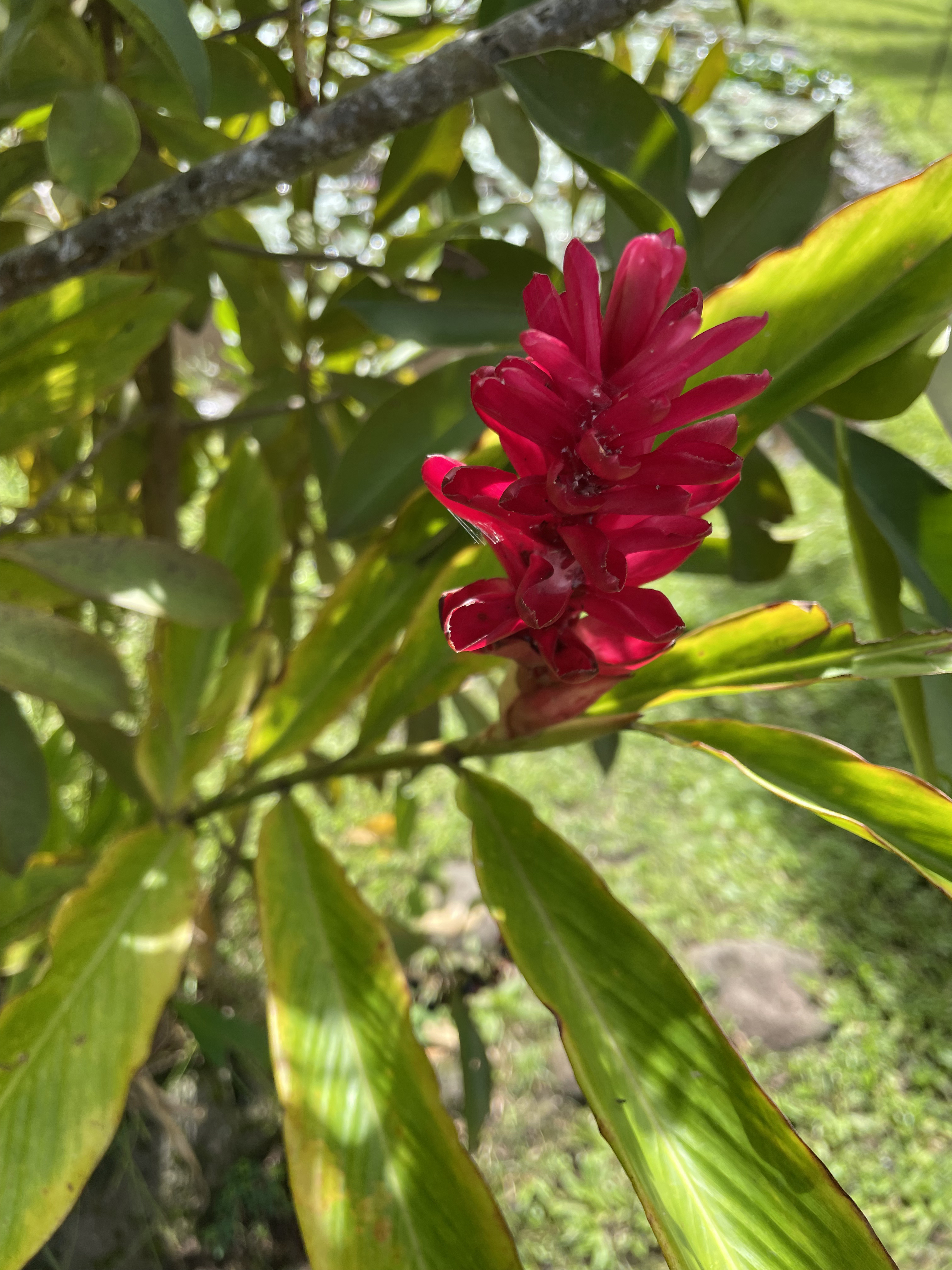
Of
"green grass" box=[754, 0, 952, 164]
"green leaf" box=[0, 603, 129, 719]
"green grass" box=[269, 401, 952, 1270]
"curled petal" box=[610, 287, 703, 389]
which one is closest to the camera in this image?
"curled petal" box=[610, 287, 703, 389]

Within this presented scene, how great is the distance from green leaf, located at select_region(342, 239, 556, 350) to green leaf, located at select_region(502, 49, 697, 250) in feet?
0.39

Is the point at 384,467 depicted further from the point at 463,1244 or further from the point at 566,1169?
the point at 566,1169

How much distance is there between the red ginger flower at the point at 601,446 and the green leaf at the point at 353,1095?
1.05 ft

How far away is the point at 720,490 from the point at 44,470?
2.97ft

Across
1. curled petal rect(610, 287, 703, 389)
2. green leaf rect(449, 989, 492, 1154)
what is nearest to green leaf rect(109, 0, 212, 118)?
curled petal rect(610, 287, 703, 389)

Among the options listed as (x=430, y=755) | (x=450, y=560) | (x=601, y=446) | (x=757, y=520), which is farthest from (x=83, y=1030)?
(x=757, y=520)

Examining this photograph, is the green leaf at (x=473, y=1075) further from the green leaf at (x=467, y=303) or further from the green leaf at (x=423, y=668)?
the green leaf at (x=467, y=303)

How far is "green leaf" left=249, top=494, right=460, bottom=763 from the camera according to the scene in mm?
688

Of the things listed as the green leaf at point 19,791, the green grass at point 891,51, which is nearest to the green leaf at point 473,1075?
the green leaf at point 19,791

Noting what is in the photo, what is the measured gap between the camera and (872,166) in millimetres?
4020

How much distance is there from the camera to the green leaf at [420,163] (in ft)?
2.42

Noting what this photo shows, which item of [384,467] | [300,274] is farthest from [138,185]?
[300,274]

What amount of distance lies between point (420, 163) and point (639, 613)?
1.83 ft

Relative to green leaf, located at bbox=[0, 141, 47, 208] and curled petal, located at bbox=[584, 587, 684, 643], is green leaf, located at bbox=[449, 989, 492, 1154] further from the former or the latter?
green leaf, located at bbox=[0, 141, 47, 208]
